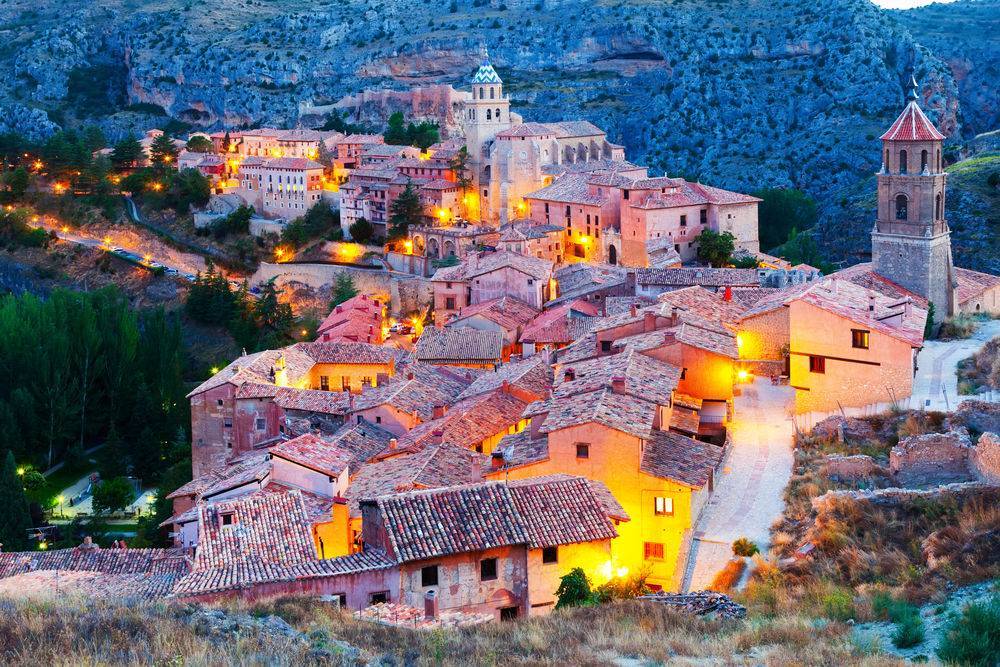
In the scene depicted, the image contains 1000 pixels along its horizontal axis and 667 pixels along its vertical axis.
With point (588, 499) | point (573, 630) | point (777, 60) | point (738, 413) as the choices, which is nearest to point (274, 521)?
point (588, 499)

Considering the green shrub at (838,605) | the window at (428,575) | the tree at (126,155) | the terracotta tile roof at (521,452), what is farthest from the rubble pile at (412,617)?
the tree at (126,155)

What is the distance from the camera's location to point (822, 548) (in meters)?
14.2

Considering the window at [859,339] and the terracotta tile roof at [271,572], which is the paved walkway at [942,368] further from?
the terracotta tile roof at [271,572]

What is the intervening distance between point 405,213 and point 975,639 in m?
41.7

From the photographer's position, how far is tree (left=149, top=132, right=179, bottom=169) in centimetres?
6606

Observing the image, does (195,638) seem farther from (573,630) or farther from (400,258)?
(400,258)

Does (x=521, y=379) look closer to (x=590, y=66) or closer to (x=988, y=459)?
(x=988, y=459)

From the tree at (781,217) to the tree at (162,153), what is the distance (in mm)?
33286

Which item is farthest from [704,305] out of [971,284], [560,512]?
[560,512]

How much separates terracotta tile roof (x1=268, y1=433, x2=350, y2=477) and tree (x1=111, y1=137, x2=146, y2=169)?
1984 inches

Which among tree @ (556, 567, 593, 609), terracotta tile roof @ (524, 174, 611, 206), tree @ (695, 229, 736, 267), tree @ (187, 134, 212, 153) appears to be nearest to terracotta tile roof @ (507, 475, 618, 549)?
tree @ (556, 567, 593, 609)

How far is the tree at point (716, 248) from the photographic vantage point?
39.0m

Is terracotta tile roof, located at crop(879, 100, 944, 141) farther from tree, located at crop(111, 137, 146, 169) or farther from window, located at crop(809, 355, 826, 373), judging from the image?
tree, located at crop(111, 137, 146, 169)

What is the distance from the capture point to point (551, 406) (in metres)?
19.6
